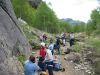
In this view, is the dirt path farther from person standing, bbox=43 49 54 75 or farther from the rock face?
person standing, bbox=43 49 54 75

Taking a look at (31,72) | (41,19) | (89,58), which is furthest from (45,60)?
(41,19)

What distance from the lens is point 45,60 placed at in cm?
2309

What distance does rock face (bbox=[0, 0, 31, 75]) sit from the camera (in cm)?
2036

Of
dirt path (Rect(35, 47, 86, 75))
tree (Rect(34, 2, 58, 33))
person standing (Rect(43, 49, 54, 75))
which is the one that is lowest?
dirt path (Rect(35, 47, 86, 75))

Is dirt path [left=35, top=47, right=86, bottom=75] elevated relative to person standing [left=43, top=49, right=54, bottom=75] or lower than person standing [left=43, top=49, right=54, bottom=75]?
lower

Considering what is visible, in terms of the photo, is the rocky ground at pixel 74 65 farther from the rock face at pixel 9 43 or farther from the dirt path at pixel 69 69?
the rock face at pixel 9 43

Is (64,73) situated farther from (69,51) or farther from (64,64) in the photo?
(69,51)

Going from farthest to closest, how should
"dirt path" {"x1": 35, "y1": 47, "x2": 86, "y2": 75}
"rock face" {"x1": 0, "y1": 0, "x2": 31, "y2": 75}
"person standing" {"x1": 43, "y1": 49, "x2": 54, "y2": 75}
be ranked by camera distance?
"dirt path" {"x1": 35, "y1": 47, "x2": 86, "y2": 75}
"person standing" {"x1": 43, "y1": 49, "x2": 54, "y2": 75}
"rock face" {"x1": 0, "y1": 0, "x2": 31, "y2": 75}

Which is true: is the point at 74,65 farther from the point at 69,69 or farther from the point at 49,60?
the point at 49,60

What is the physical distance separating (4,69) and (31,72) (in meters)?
3.62

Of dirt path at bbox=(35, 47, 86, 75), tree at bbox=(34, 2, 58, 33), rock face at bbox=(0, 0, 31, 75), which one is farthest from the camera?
tree at bbox=(34, 2, 58, 33)

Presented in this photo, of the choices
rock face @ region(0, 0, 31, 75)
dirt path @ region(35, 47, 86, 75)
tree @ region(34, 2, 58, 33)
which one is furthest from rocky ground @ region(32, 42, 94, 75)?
tree @ region(34, 2, 58, 33)

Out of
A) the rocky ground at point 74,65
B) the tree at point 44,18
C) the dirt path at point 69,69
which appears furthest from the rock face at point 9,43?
the tree at point 44,18

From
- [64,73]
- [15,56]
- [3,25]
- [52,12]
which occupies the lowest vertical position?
[64,73]
